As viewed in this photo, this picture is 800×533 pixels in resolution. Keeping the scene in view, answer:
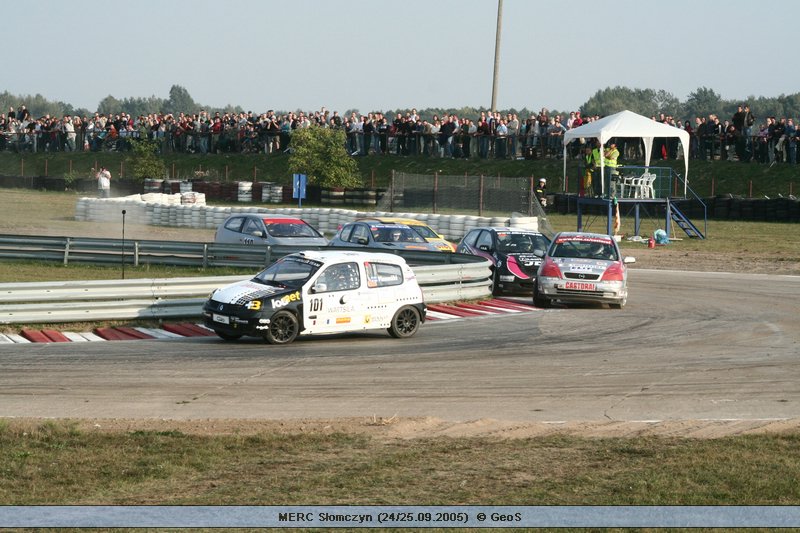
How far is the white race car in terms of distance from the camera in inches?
663

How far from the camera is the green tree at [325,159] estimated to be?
155 feet

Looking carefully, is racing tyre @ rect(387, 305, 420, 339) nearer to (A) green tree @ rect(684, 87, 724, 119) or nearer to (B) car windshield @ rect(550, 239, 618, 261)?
(B) car windshield @ rect(550, 239, 618, 261)

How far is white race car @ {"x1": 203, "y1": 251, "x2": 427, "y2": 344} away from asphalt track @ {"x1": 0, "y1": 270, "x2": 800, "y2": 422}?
1.01ft

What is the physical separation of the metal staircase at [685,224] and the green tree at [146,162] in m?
27.1

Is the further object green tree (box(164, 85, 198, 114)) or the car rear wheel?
green tree (box(164, 85, 198, 114))

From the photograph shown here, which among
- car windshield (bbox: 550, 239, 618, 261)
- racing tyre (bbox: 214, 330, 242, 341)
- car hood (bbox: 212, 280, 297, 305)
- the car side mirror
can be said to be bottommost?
racing tyre (bbox: 214, 330, 242, 341)

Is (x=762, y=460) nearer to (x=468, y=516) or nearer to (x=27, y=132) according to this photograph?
(x=468, y=516)

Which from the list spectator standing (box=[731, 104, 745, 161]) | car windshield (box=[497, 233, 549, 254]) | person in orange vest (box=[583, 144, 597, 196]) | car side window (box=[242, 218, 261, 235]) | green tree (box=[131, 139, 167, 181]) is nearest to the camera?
car windshield (box=[497, 233, 549, 254])

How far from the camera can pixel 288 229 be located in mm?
27703

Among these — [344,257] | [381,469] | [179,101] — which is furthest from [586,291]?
[179,101]

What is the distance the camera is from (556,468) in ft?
31.7

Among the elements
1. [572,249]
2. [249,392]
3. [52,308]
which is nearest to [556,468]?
[249,392]

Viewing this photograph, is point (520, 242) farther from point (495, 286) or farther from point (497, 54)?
point (497, 54)

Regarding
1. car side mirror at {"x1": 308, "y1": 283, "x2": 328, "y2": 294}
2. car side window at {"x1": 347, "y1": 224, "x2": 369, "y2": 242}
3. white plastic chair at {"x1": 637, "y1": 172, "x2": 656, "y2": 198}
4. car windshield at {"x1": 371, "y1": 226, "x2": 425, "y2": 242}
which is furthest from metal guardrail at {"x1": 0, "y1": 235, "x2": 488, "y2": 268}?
white plastic chair at {"x1": 637, "y1": 172, "x2": 656, "y2": 198}
